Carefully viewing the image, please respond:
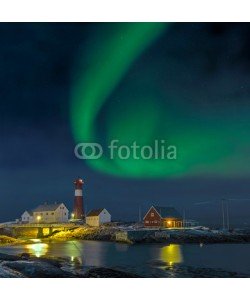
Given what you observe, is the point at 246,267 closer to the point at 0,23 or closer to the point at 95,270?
the point at 95,270

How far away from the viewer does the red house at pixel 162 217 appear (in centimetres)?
2673

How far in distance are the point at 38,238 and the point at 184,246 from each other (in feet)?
30.8

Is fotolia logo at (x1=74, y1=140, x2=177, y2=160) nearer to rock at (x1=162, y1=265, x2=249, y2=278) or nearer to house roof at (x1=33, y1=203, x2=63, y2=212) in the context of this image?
rock at (x1=162, y1=265, x2=249, y2=278)

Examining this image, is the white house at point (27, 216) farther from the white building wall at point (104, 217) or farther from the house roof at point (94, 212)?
the white building wall at point (104, 217)

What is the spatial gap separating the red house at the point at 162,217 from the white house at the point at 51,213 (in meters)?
7.41

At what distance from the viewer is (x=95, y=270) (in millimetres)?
13391

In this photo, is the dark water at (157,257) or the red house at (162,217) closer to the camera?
the dark water at (157,257)

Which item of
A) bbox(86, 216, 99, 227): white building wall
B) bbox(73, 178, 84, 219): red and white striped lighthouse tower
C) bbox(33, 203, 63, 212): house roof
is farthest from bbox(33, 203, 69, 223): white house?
bbox(86, 216, 99, 227): white building wall

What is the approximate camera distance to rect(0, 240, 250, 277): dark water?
14.9 metres

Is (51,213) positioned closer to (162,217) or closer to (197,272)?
(162,217)

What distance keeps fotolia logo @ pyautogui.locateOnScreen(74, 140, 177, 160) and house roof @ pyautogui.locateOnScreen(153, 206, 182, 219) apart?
33.6 feet

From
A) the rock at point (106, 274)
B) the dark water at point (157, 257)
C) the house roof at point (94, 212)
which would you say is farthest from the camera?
the house roof at point (94, 212)

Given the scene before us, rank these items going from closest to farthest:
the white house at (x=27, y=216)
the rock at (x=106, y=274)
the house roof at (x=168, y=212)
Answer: the rock at (x=106, y=274)
the house roof at (x=168, y=212)
the white house at (x=27, y=216)

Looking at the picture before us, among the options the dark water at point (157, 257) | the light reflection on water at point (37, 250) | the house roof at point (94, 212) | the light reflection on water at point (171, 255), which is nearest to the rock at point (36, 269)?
the dark water at point (157, 257)
